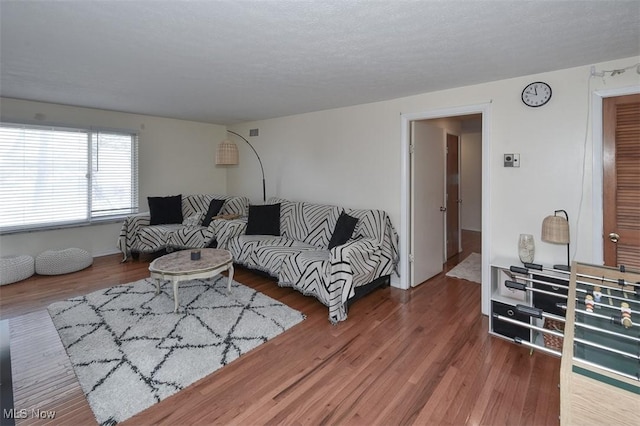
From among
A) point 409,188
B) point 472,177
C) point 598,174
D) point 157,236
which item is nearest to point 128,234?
point 157,236

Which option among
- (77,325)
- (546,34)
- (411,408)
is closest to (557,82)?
(546,34)

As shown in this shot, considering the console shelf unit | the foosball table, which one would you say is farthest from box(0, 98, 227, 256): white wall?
the foosball table

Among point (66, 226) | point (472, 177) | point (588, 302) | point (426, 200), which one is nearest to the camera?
point (588, 302)

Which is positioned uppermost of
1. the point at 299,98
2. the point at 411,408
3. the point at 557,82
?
the point at 299,98

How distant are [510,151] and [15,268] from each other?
6.00m

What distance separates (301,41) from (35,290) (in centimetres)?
423

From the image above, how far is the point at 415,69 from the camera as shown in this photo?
2.64 m

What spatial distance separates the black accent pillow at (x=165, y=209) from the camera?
491 centimetres

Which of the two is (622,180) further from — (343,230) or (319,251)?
(319,251)

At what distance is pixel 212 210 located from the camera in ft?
16.8

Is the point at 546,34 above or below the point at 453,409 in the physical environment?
above

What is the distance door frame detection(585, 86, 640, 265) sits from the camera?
2.43 m

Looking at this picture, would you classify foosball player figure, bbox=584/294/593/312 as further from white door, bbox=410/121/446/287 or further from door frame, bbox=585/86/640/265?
white door, bbox=410/121/446/287

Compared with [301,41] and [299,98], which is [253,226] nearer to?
[299,98]
